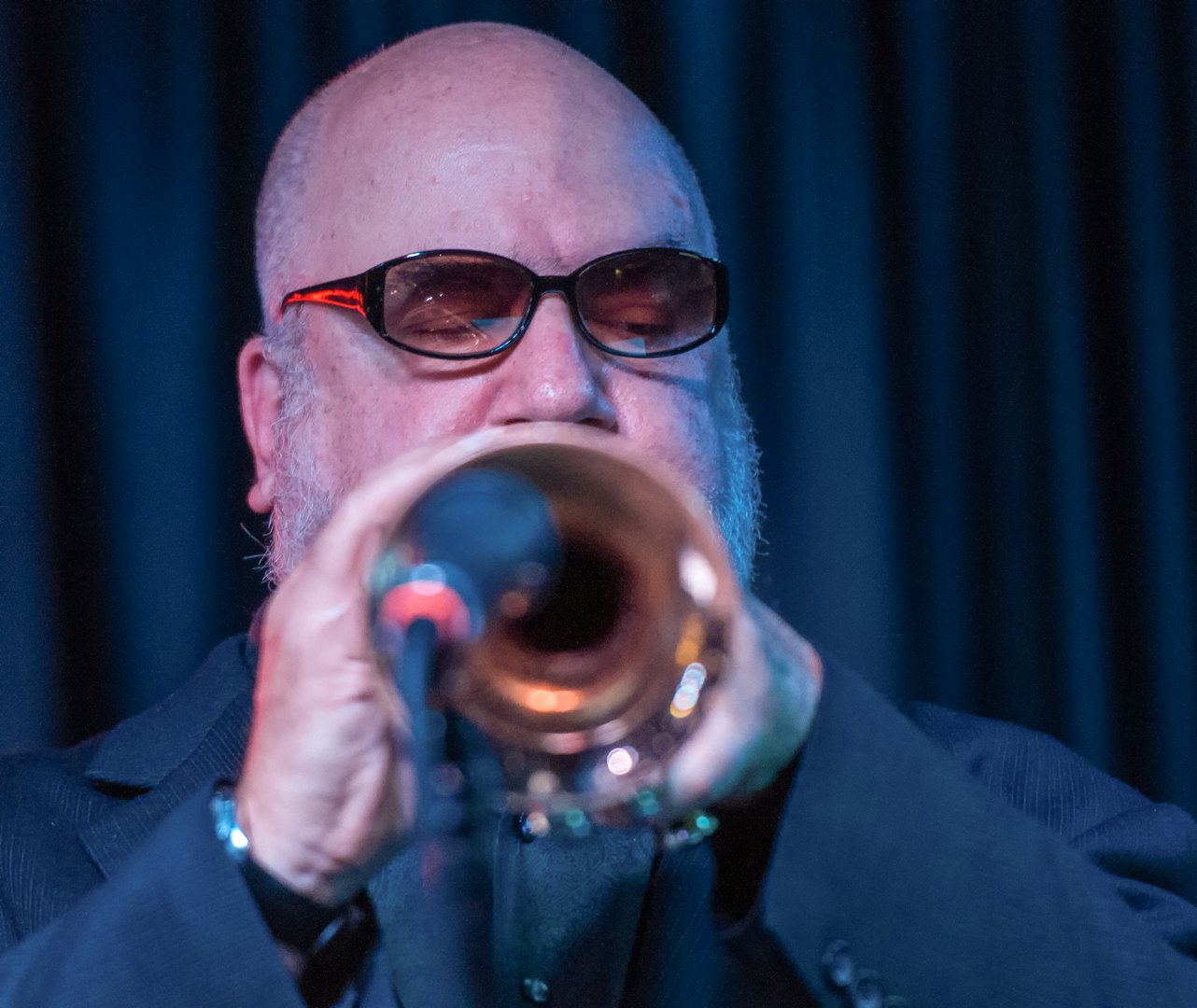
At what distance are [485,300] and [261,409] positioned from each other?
0.65 meters

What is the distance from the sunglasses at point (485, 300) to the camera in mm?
1521

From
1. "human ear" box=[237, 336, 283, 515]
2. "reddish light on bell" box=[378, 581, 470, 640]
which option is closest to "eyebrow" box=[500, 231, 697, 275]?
"human ear" box=[237, 336, 283, 515]

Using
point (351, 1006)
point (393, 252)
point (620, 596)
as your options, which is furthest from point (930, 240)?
point (351, 1006)

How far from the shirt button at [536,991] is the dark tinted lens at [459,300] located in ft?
3.07

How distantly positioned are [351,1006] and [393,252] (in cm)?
113

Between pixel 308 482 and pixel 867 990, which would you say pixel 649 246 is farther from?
pixel 867 990

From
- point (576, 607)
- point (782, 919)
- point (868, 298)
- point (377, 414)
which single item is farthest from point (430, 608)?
point (868, 298)

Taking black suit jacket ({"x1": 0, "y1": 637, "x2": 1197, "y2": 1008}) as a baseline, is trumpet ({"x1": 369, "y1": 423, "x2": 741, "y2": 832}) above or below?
above

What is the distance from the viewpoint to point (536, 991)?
1.24m

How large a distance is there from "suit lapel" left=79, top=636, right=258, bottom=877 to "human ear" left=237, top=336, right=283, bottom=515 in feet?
1.11

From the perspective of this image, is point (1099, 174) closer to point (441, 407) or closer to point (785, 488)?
point (785, 488)

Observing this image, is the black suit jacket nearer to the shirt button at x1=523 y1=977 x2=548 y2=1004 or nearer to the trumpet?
the shirt button at x1=523 y1=977 x2=548 y2=1004

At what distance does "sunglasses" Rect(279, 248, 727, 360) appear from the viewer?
1.52 metres

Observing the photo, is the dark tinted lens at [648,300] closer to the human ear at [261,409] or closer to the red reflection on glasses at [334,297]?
the red reflection on glasses at [334,297]
